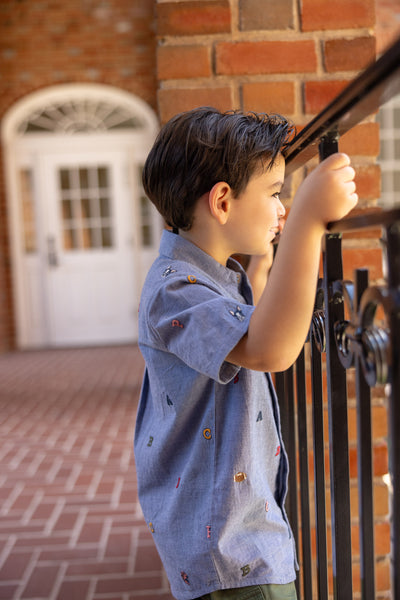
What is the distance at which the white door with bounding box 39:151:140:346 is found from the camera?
7.61 m

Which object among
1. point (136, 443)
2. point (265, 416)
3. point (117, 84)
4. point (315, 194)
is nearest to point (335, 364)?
point (265, 416)

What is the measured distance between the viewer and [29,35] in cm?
702

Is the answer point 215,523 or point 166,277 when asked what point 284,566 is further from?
point 166,277

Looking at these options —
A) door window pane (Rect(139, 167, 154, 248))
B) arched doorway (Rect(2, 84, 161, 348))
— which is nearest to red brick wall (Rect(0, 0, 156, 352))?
arched doorway (Rect(2, 84, 161, 348))

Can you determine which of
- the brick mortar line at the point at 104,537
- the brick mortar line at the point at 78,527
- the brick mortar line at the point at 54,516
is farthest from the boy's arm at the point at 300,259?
the brick mortar line at the point at 54,516

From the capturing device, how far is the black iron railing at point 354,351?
60 centimetres

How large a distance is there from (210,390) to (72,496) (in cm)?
224

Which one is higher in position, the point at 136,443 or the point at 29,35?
the point at 29,35

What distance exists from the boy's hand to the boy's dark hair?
19 cm

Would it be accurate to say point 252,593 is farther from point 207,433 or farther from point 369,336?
point 369,336

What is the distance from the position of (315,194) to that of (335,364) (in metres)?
0.30

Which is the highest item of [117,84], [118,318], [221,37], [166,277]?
[117,84]

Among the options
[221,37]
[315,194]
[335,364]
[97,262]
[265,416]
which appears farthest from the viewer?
[97,262]

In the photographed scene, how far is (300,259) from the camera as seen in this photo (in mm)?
766
